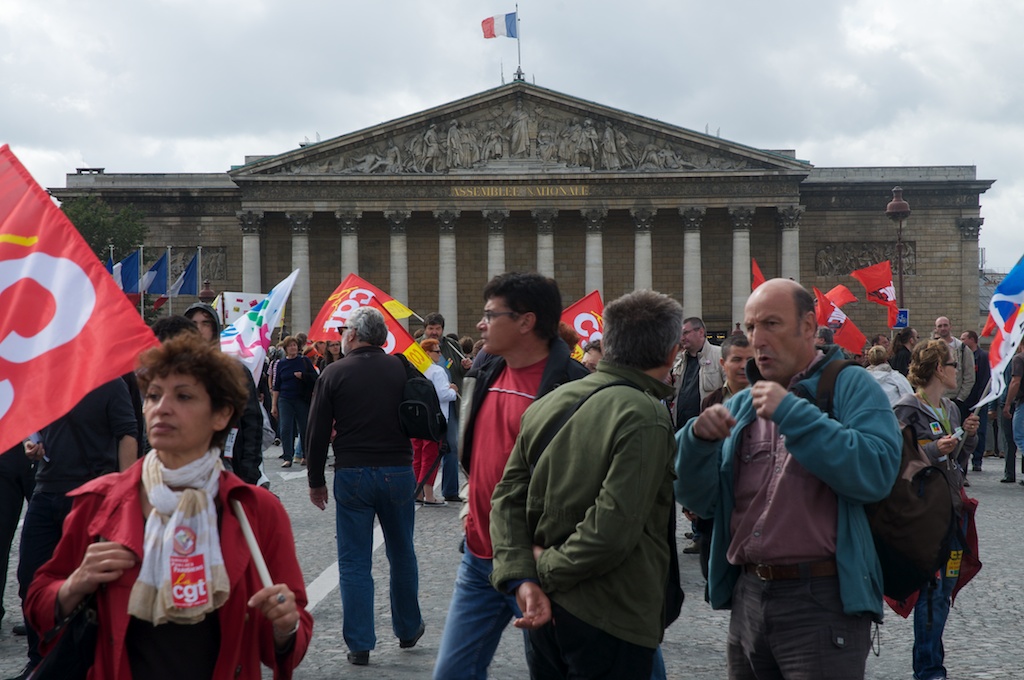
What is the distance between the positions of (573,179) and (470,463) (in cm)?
3826

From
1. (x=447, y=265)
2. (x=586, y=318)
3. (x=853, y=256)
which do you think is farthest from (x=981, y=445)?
(x=853, y=256)

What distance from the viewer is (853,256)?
43.9 m

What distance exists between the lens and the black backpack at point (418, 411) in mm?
6016

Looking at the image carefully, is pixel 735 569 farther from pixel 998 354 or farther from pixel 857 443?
pixel 998 354

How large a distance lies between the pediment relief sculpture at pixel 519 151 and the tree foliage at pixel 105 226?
5.56m

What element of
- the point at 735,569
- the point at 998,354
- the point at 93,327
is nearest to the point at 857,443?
the point at 735,569

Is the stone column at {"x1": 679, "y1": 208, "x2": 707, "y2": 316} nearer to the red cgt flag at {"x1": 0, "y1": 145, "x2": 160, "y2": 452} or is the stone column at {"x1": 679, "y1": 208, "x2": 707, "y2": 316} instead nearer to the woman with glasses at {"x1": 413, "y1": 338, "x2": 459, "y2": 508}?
the woman with glasses at {"x1": 413, "y1": 338, "x2": 459, "y2": 508}

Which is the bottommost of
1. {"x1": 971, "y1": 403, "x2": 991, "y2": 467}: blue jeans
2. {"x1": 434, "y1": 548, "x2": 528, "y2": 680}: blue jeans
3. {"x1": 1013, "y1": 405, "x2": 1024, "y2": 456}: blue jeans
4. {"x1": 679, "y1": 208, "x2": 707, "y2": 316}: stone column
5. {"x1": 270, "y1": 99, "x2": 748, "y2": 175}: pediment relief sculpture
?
{"x1": 971, "y1": 403, "x2": 991, "y2": 467}: blue jeans

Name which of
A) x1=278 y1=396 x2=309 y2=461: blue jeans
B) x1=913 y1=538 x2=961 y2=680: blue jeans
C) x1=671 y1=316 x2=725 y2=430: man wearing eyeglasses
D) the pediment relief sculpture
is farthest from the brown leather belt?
the pediment relief sculpture

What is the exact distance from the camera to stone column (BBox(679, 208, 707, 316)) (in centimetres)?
4178

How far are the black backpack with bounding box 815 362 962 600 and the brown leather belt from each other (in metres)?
0.17

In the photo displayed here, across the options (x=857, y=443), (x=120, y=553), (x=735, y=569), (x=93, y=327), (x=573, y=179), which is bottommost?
(x=735, y=569)

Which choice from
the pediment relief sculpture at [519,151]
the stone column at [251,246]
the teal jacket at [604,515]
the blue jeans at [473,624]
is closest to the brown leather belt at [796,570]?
the teal jacket at [604,515]

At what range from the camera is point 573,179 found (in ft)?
138
